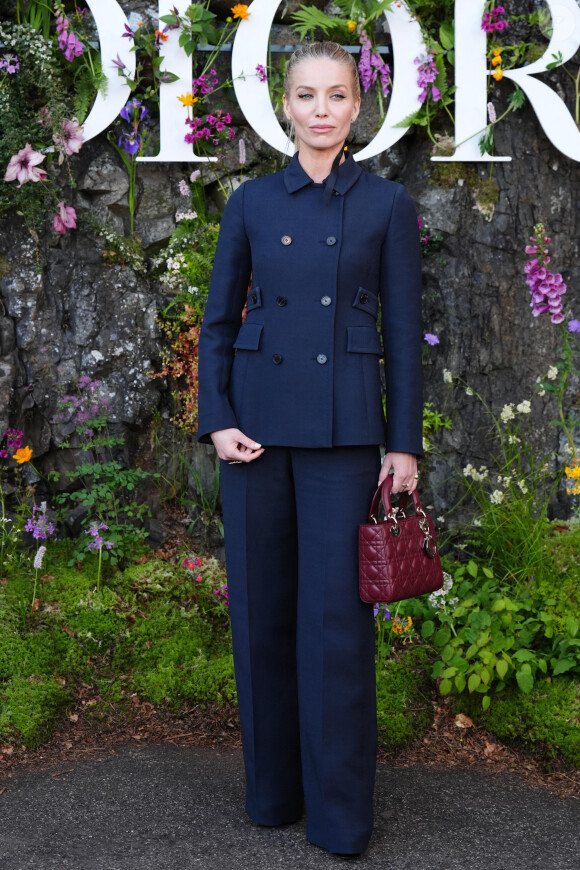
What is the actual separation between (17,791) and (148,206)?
2788mm

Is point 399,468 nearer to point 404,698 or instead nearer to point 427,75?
point 404,698

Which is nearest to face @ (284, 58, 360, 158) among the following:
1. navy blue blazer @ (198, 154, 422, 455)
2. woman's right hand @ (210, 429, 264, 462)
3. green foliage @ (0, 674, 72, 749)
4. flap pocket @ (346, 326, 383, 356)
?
navy blue blazer @ (198, 154, 422, 455)

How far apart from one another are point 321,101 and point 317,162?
184 mm

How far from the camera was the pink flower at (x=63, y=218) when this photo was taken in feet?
13.8

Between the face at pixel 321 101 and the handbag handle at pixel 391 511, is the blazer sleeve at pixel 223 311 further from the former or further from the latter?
the handbag handle at pixel 391 511

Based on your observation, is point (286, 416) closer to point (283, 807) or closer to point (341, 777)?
point (341, 777)

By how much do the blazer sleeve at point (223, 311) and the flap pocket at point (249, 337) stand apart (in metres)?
0.09

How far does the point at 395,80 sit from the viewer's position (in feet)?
13.7

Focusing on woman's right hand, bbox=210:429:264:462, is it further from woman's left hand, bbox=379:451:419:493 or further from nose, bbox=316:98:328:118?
nose, bbox=316:98:328:118

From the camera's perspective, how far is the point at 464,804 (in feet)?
9.74

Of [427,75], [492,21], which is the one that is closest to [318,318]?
[427,75]

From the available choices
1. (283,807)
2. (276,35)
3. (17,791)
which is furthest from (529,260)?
(17,791)

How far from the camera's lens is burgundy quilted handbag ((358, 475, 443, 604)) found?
2439 mm

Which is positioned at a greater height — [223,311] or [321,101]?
[321,101]
